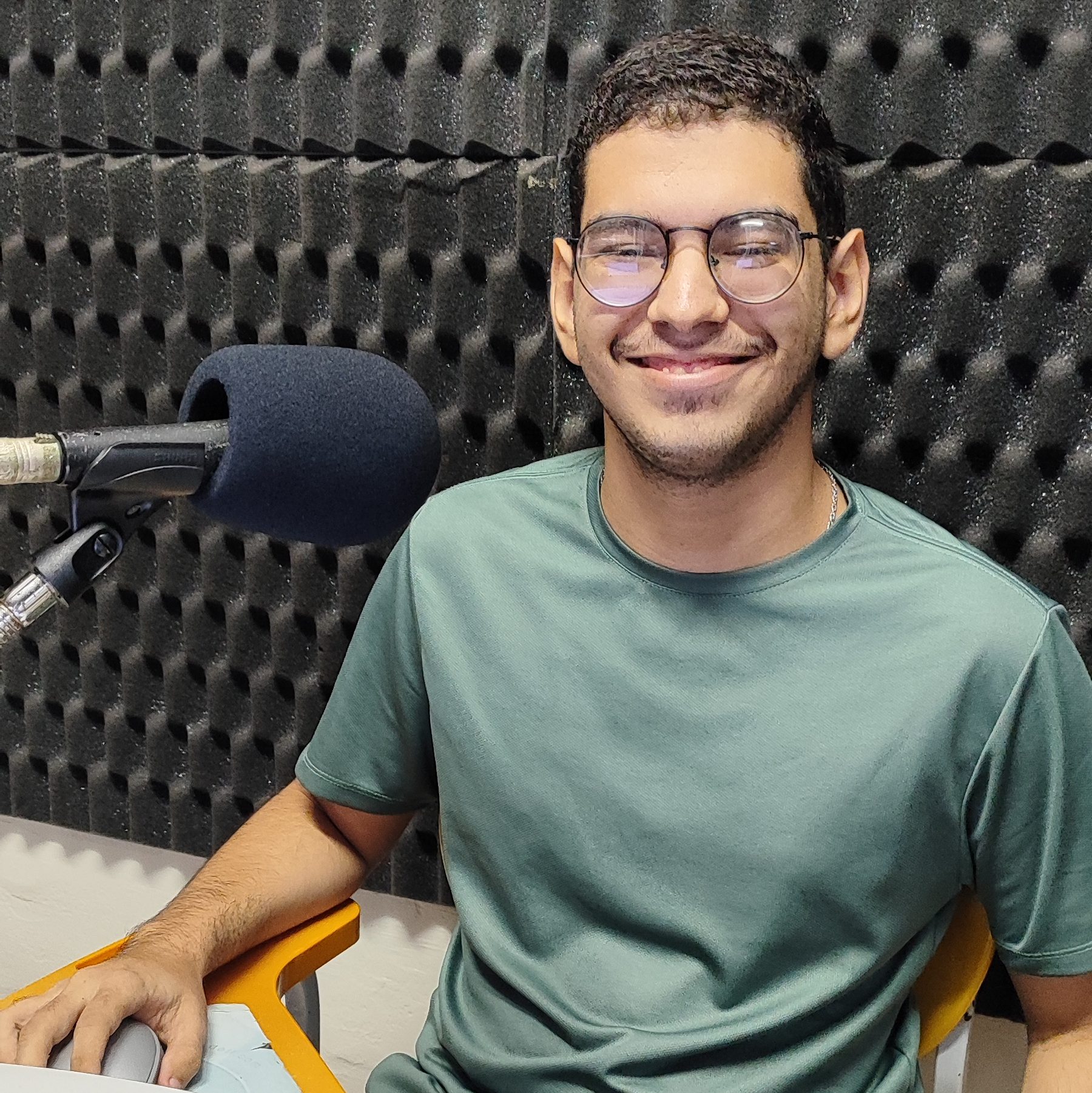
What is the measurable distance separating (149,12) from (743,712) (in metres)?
0.94

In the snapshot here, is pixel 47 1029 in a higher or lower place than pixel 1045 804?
lower

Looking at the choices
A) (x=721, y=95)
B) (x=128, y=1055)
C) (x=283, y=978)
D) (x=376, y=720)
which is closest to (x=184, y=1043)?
(x=128, y=1055)

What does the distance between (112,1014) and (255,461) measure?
377 mm

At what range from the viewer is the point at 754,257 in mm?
813

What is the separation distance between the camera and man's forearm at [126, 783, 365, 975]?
86cm

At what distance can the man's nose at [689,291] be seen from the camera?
0.80m

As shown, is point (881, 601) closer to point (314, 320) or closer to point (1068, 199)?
point (1068, 199)

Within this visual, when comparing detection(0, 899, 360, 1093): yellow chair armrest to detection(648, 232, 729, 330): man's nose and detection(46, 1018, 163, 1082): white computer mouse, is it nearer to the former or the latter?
detection(46, 1018, 163, 1082): white computer mouse

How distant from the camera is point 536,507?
3.18 ft

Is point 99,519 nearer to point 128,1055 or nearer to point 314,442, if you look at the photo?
point 314,442

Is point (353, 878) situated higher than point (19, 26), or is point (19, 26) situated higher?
point (19, 26)

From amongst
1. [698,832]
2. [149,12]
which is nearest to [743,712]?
[698,832]

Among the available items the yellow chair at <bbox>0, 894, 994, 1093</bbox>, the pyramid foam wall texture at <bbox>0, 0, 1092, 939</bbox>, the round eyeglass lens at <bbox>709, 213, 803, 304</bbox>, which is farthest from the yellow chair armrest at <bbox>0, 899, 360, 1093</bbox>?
the round eyeglass lens at <bbox>709, 213, 803, 304</bbox>

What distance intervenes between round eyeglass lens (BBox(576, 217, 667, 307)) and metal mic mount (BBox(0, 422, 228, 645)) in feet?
1.06
